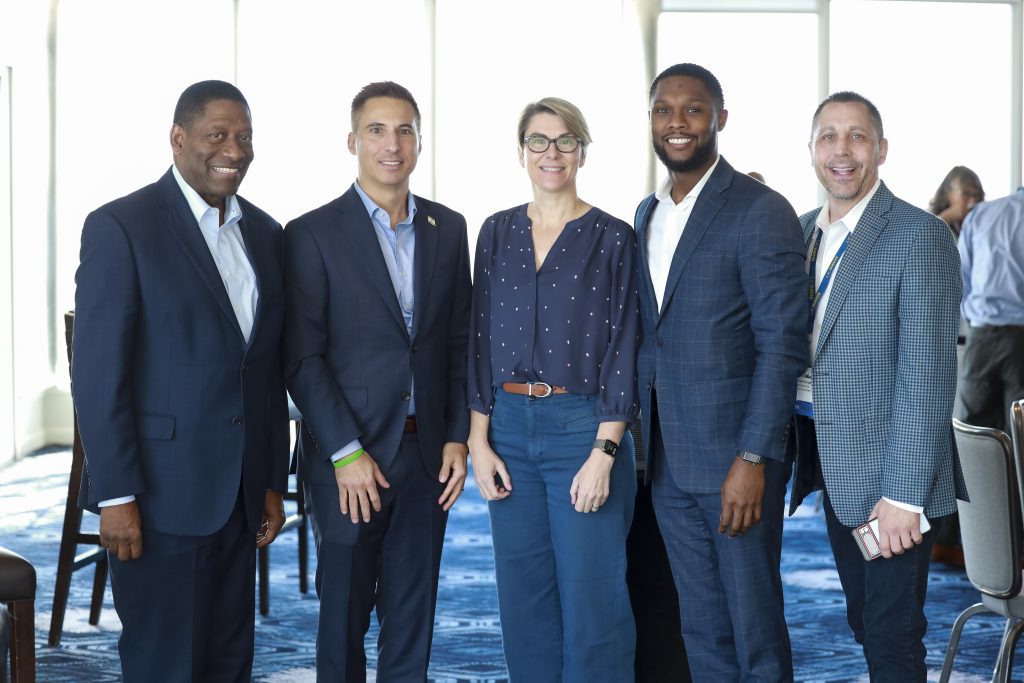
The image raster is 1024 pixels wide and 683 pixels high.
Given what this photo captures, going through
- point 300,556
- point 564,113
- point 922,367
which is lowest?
point 300,556

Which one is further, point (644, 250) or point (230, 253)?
point (644, 250)

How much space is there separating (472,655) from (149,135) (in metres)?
5.99

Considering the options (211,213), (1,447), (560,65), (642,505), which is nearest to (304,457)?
(211,213)

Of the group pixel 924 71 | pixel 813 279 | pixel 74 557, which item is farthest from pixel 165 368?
pixel 924 71

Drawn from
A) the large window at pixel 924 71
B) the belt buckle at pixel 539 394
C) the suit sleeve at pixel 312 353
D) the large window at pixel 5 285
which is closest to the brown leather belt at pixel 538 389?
the belt buckle at pixel 539 394

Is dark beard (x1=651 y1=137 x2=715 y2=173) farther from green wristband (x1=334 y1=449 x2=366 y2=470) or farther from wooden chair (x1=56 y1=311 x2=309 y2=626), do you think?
wooden chair (x1=56 y1=311 x2=309 y2=626)

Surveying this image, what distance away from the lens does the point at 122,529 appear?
2.28 meters

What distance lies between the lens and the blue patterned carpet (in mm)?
3678

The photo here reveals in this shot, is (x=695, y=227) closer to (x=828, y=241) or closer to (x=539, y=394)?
(x=828, y=241)

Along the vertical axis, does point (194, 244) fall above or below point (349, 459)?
above

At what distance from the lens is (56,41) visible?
8234 mm

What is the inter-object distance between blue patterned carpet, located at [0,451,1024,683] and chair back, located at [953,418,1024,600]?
96 cm

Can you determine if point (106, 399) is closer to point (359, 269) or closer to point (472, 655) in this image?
point (359, 269)

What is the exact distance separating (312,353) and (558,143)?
805 mm
